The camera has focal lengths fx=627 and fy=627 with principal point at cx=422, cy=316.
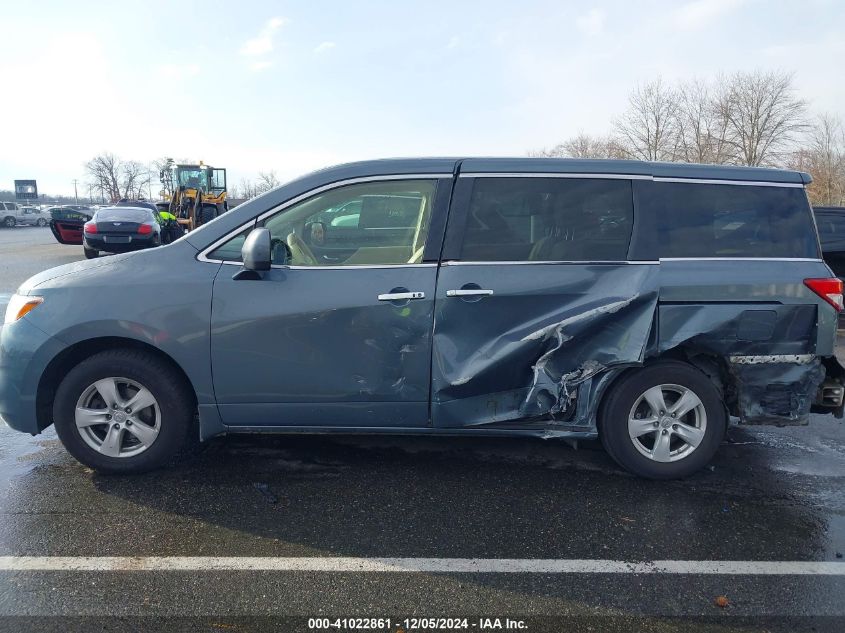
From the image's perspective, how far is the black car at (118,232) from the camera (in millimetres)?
16078

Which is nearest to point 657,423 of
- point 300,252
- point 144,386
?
point 300,252

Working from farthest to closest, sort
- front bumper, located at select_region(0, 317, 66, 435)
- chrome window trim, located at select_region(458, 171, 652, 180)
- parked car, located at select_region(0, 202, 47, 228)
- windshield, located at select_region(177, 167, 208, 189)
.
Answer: parked car, located at select_region(0, 202, 47, 228) < windshield, located at select_region(177, 167, 208, 189) < chrome window trim, located at select_region(458, 171, 652, 180) < front bumper, located at select_region(0, 317, 66, 435)

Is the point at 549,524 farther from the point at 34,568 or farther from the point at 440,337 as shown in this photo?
the point at 34,568

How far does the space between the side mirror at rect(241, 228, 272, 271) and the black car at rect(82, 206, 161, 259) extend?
13934mm

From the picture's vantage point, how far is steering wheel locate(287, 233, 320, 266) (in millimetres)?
3799

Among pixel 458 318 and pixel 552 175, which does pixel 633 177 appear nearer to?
pixel 552 175

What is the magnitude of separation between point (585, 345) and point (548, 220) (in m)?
0.79

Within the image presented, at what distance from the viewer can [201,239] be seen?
12.5 feet

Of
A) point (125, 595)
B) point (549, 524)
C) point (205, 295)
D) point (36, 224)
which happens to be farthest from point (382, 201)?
point (36, 224)

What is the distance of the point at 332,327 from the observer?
3.67 m

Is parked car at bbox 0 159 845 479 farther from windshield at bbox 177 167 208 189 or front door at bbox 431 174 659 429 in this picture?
windshield at bbox 177 167 208 189

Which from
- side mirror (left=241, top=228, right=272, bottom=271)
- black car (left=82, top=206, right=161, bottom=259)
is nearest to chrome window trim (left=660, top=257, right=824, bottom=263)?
side mirror (left=241, top=228, right=272, bottom=271)

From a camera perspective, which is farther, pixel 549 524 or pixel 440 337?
pixel 440 337

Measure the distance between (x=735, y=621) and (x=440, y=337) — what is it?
1.98 m
